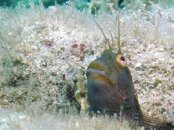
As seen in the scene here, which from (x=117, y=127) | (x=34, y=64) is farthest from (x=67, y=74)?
(x=117, y=127)

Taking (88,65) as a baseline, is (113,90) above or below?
below

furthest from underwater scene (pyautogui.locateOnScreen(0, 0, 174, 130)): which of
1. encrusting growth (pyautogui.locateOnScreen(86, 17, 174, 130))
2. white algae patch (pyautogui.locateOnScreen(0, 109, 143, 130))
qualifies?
white algae patch (pyautogui.locateOnScreen(0, 109, 143, 130))

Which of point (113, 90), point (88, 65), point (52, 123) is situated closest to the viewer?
point (52, 123)

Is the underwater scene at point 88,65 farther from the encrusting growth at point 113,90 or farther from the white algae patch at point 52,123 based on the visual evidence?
the white algae patch at point 52,123

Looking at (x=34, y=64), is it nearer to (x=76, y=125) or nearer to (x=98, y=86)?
(x=98, y=86)

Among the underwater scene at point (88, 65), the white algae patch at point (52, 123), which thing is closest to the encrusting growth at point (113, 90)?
the underwater scene at point (88, 65)

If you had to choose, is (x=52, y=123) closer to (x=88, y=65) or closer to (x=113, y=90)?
(x=113, y=90)

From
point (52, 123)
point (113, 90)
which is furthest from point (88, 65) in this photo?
point (52, 123)

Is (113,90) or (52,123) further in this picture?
(113,90)

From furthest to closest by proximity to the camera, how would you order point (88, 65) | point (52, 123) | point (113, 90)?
point (88, 65)
point (113, 90)
point (52, 123)
